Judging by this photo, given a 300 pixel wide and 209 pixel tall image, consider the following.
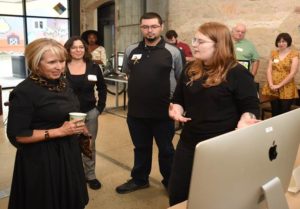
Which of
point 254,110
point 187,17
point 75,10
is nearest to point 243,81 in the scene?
point 254,110

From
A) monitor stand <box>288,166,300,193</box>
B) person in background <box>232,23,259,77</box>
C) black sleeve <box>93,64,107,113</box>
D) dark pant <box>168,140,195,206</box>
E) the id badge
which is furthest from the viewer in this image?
person in background <box>232,23,259,77</box>

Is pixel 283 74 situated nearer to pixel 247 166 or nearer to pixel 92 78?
pixel 92 78

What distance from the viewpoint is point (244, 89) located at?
1.62m

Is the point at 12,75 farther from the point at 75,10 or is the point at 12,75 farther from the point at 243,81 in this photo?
the point at 243,81

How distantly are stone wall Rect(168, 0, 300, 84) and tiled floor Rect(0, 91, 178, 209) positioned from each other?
2615 millimetres

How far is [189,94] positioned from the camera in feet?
5.66

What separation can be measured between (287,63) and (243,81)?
3.11 m

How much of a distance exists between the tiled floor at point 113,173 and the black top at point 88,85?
783 millimetres

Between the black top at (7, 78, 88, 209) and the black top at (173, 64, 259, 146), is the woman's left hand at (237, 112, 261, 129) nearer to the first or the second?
the black top at (173, 64, 259, 146)

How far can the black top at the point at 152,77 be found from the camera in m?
2.52

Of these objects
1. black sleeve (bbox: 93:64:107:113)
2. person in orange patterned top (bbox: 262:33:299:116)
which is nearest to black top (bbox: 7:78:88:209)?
black sleeve (bbox: 93:64:107:113)

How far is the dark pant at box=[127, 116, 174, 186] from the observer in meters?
2.64

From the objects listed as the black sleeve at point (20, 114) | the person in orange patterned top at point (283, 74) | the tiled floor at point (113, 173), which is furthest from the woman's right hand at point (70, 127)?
the person in orange patterned top at point (283, 74)

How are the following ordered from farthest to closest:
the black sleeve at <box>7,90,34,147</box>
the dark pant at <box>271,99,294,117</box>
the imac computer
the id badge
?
the dark pant at <box>271,99,294,117</box> → the id badge → the black sleeve at <box>7,90,34,147</box> → the imac computer
